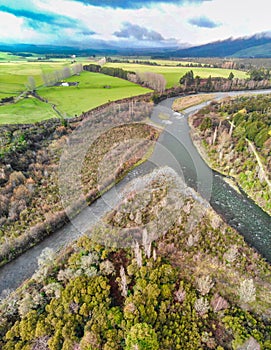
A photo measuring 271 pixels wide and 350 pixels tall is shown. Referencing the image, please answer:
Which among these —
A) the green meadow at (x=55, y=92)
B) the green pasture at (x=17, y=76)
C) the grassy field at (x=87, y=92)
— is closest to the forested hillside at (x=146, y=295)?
the green meadow at (x=55, y=92)

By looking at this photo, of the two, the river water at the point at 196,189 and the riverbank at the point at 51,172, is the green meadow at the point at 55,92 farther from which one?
the river water at the point at 196,189

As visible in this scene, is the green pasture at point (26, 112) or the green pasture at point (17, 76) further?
the green pasture at point (17, 76)

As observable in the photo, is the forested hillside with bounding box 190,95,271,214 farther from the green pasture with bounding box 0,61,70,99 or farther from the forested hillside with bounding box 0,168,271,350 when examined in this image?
the green pasture with bounding box 0,61,70,99

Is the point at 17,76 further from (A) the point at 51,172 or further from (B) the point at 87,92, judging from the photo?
(A) the point at 51,172

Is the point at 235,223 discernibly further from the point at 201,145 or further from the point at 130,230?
the point at 201,145

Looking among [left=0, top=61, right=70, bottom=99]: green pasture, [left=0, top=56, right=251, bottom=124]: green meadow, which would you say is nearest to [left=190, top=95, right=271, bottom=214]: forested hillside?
[left=0, top=56, right=251, bottom=124]: green meadow

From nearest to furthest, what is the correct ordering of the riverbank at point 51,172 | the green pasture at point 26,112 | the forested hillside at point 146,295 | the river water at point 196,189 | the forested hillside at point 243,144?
the forested hillside at point 146,295
the river water at point 196,189
the riverbank at point 51,172
the forested hillside at point 243,144
the green pasture at point 26,112

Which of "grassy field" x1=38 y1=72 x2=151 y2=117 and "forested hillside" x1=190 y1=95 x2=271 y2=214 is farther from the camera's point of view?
"grassy field" x1=38 y1=72 x2=151 y2=117
